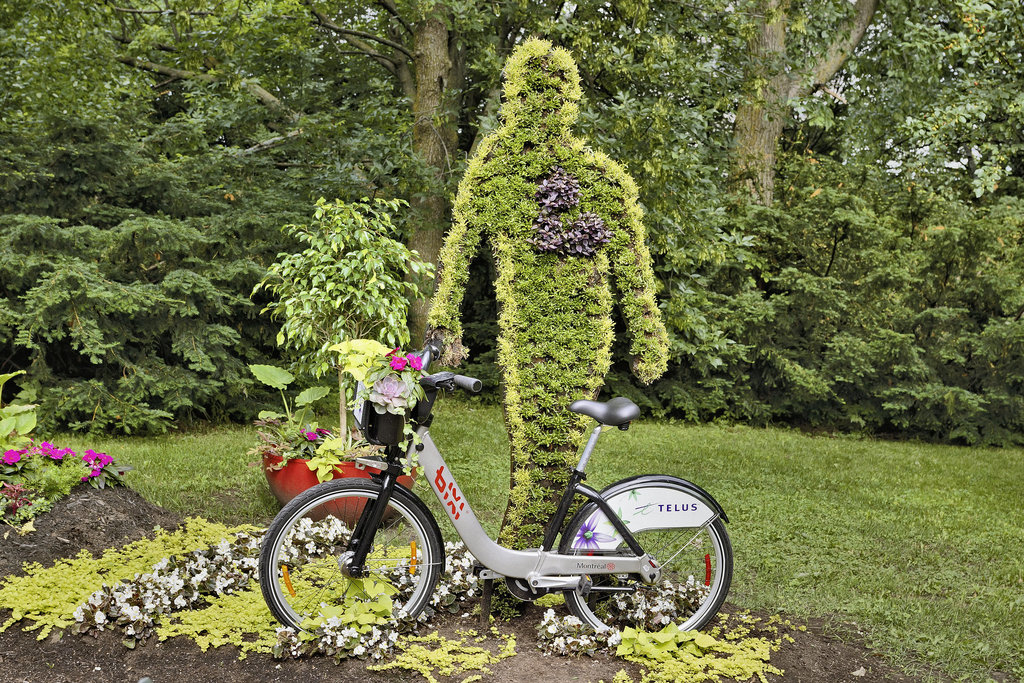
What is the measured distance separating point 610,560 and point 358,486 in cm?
112

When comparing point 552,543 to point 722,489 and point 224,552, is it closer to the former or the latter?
point 224,552

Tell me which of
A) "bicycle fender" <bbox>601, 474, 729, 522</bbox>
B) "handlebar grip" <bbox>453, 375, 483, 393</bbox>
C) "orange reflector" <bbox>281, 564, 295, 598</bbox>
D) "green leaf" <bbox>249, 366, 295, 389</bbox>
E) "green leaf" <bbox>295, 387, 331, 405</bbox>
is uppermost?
"handlebar grip" <bbox>453, 375, 483, 393</bbox>

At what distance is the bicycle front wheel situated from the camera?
3342 millimetres

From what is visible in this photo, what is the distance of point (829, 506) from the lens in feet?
21.5

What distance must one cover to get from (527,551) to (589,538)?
0.27 meters

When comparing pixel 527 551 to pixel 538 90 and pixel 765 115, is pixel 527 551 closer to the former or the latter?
pixel 538 90

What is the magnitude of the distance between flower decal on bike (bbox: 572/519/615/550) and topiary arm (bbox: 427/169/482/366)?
2.94 feet

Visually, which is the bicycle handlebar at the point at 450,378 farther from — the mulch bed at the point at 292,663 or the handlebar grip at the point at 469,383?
the mulch bed at the point at 292,663

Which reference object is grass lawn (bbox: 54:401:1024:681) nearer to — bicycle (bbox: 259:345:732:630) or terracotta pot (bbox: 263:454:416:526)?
terracotta pot (bbox: 263:454:416:526)

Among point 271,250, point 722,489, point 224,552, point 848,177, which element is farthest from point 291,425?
point 848,177

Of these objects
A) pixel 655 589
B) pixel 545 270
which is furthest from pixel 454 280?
pixel 655 589

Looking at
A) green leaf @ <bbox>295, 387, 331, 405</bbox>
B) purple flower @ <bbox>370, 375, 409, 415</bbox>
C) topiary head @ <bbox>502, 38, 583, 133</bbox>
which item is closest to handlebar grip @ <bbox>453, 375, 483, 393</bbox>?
purple flower @ <bbox>370, 375, 409, 415</bbox>

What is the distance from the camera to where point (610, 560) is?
3641 mm

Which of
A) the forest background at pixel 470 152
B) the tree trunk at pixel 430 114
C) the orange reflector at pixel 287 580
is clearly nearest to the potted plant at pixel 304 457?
the orange reflector at pixel 287 580
